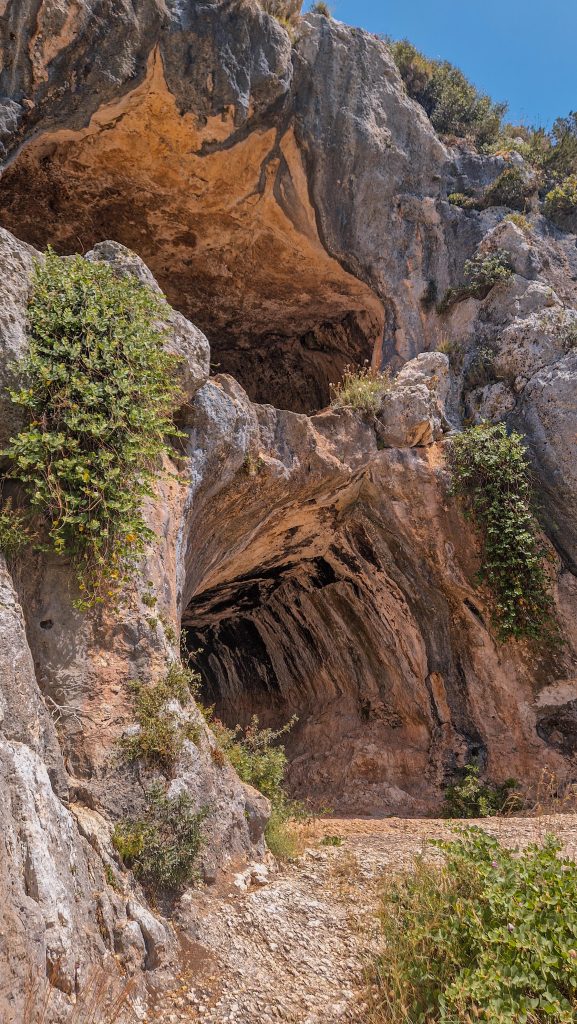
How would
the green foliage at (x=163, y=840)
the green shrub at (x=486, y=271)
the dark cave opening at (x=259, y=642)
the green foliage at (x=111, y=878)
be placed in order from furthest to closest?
the dark cave opening at (x=259, y=642) < the green shrub at (x=486, y=271) < the green foliage at (x=163, y=840) < the green foliage at (x=111, y=878)

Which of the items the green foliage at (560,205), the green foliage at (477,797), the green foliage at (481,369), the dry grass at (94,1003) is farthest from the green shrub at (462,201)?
the dry grass at (94,1003)

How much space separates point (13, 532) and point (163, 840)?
7.90 feet

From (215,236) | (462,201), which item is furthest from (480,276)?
(215,236)

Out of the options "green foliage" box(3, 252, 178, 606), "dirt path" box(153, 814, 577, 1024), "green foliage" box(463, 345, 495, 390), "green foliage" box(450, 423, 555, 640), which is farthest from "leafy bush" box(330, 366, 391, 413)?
"dirt path" box(153, 814, 577, 1024)

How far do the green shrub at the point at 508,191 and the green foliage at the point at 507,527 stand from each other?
5590mm

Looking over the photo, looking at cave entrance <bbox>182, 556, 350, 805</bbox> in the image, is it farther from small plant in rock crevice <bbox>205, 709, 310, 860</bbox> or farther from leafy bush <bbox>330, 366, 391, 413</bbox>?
small plant in rock crevice <bbox>205, 709, 310, 860</bbox>

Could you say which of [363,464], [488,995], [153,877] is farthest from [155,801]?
[363,464]

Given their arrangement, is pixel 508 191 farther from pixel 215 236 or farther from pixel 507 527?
pixel 507 527

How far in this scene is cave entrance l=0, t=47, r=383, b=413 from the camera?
29.0 feet

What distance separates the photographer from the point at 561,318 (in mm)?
9484

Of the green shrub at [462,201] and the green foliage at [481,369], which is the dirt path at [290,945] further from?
the green shrub at [462,201]

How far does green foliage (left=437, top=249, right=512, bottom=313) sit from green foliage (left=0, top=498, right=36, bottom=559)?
8758 millimetres

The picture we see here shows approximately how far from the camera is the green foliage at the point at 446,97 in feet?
41.8

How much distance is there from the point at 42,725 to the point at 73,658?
26.6 inches
